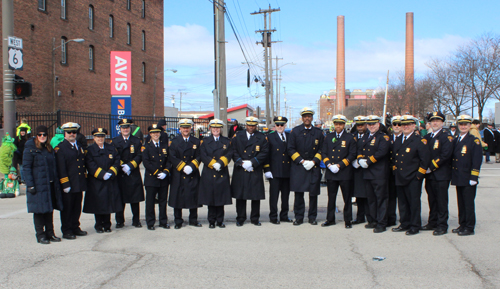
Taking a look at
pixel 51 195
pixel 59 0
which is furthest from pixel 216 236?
pixel 59 0

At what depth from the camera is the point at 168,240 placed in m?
6.85

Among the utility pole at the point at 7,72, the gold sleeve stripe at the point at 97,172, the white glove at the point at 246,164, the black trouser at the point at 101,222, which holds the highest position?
the utility pole at the point at 7,72

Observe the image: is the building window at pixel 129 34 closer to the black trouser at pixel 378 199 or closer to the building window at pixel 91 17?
the building window at pixel 91 17

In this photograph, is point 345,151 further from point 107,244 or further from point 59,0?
point 59,0

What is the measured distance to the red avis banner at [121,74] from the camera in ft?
67.5

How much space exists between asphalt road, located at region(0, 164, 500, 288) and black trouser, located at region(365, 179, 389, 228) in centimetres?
28

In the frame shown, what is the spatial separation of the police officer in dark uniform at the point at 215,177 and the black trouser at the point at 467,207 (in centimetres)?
392

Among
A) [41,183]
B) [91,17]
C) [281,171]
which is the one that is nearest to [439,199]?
[281,171]

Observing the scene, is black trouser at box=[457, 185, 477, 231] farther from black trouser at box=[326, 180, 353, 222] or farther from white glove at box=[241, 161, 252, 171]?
white glove at box=[241, 161, 252, 171]

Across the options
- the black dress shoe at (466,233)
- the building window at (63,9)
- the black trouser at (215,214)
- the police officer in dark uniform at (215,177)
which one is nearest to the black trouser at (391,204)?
the black dress shoe at (466,233)

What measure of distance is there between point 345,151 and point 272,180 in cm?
149

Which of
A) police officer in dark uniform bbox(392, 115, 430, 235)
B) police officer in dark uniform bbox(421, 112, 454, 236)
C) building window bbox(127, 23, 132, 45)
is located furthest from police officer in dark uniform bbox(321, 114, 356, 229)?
building window bbox(127, 23, 132, 45)

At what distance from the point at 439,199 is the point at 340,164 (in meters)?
1.71

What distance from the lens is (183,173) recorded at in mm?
7832
